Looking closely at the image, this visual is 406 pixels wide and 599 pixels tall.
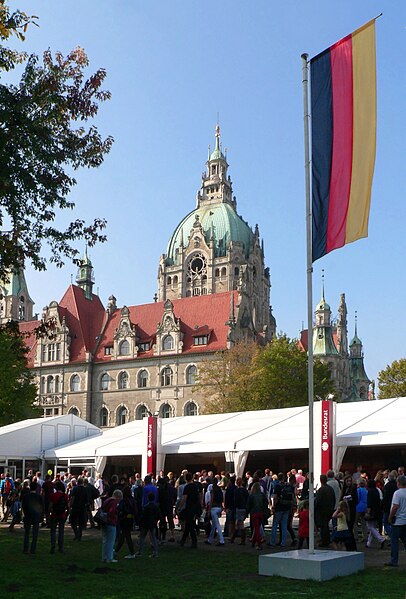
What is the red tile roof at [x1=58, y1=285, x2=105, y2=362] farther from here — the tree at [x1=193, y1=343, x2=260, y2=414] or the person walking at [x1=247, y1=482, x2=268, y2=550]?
the person walking at [x1=247, y1=482, x2=268, y2=550]

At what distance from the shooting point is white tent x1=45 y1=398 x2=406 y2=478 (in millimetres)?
27484

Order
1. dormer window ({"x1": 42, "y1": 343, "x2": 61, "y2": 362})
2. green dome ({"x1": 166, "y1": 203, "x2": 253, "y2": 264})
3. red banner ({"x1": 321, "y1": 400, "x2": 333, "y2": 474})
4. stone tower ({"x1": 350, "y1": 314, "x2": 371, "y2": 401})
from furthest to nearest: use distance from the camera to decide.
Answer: stone tower ({"x1": 350, "y1": 314, "x2": 371, "y2": 401}) < green dome ({"x1": 166, "y1": 203, "x2": 253, "y2": 264}) < dormer window ({"x1": 42, "y1": 343, "x2": 61, "y2": 362}) < red banner ({"x1": 321, "y1": 400, "x2": 333, "y2": 474})

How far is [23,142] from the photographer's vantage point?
1673 cm

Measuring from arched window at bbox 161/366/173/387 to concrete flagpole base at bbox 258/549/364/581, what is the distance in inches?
2216

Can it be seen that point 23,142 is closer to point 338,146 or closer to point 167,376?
point 338,146

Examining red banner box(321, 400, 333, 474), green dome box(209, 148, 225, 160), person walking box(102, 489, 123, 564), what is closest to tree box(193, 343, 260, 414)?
red banner box(321, 400, 333, 474)

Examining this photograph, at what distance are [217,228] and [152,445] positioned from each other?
81.4 metres

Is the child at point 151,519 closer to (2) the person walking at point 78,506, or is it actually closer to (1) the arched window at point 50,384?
(2) the person walking at point 78,506

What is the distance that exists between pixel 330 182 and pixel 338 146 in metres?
0.71

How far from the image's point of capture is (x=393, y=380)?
65.9 m

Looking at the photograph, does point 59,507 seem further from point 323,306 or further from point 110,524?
point 323,306

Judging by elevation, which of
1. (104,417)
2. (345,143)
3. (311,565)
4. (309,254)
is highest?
(345,143)

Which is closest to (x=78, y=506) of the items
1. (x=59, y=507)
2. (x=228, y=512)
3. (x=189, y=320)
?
(x=59, y=507)

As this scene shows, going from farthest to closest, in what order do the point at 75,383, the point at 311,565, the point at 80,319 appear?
the point at 80,319 < the point at 75,383 < the point at 311,565
